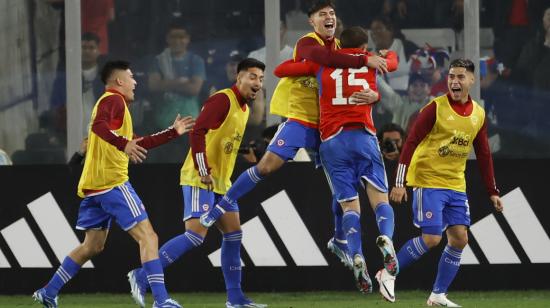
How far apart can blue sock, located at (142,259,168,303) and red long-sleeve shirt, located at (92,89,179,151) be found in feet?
3.30

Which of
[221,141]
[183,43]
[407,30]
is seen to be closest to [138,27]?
[183,43]

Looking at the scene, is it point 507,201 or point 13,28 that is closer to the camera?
point 507,201

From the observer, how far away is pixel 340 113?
12211mm

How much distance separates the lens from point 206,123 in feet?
43.5

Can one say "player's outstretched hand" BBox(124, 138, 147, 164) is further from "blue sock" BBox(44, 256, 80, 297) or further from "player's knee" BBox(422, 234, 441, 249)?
"player's knee" BBox(422, 234, 441, 249)

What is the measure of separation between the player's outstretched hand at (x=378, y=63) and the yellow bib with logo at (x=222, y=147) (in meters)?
1.91

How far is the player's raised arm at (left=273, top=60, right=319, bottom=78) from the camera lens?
→ 12516 millimetres

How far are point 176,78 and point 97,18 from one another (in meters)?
1.15

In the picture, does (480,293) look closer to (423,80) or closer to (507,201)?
(507,201)

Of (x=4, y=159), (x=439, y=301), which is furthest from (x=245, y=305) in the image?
(x=4, y=159)

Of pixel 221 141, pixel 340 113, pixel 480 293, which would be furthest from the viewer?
pixel 480 293

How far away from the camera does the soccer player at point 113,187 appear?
40.0 feet

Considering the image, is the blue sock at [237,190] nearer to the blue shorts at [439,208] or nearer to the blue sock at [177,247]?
the blue sock at [177,247]

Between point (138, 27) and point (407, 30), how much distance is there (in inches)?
123
